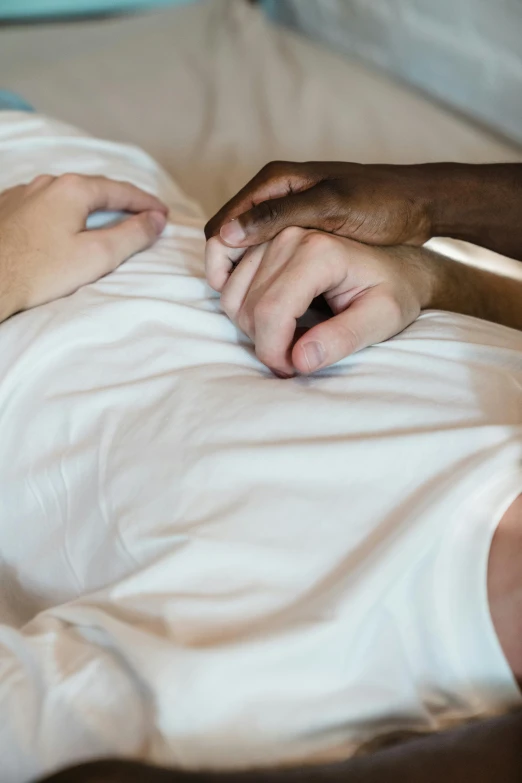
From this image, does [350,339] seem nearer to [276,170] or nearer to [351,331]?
[351,331]

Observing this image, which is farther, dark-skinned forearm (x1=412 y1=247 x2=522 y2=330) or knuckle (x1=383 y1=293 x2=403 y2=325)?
dark-skinned forearm (x1=412 y1=247 x2=522 y2=330)

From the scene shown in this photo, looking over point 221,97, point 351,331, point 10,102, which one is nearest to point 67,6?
point 221,97

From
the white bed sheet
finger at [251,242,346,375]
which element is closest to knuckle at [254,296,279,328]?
finger at [251,242,346,375]

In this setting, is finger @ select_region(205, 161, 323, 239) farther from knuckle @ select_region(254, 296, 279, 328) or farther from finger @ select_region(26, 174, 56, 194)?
finger @ select_region(26, 174, 56, 194)

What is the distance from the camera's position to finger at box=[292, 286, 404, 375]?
58 cm

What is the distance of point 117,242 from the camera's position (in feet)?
2.48

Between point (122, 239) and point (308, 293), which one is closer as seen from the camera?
point (308, 293)

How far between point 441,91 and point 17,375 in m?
1.04

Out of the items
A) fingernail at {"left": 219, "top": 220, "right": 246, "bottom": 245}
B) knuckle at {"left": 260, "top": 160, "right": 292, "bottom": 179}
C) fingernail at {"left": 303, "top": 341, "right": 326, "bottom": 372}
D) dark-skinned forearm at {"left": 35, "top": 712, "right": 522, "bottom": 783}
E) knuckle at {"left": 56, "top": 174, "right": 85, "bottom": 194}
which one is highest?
knuckle at {"left": 260, "top": 160, "right": 292, "bottom": 179}

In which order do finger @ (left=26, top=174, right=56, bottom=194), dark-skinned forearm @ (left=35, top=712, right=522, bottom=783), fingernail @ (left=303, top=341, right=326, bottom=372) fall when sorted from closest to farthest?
dark-skinned forearm @ (left=35, top=712, right=522, bottom=783) → fingernail @ (left=303, top=341, right=326, bottom=372) → finger @ (left=26, top=174, right=56, bottom=194)

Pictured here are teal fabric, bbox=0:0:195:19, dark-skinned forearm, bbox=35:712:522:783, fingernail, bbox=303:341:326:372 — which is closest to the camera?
dark-skinned forearm, bbox=35:712:522:783

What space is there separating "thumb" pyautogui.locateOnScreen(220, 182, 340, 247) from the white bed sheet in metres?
0.46

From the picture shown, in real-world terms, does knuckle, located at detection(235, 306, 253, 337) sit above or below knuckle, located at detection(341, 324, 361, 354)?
below

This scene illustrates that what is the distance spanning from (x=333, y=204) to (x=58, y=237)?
0.29 metres
